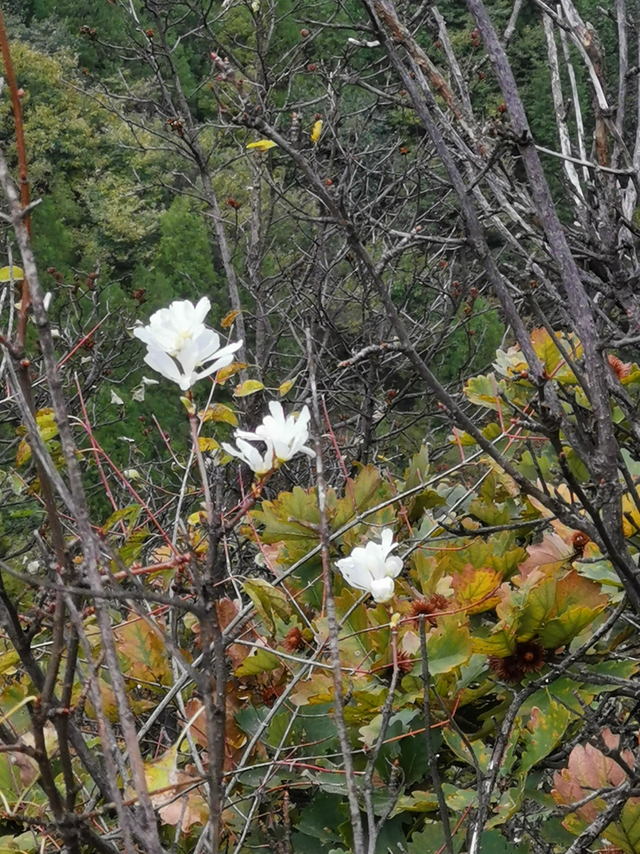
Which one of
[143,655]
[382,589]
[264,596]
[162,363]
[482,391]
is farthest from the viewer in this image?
[482,391]

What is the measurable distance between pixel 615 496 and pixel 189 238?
965cm

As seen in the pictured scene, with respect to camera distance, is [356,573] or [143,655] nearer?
[356,573]

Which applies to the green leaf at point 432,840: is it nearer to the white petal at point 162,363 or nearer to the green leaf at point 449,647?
the green leaf at point 449,647

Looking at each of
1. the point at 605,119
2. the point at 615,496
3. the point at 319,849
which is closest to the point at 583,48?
the point at 605,119

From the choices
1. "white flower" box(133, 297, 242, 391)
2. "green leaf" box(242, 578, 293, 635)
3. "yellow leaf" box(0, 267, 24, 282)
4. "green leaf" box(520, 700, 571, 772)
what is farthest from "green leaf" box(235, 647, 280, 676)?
"yellow leaf" box(0, 267, 24, 282)

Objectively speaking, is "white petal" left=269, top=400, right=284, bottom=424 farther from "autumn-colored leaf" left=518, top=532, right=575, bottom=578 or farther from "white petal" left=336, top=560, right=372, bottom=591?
"autumn-colored leaf" left=518, top=532, right=575, bottom=578

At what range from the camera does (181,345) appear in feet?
2.56

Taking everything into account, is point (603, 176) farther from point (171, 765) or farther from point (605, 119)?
point (171, 765)

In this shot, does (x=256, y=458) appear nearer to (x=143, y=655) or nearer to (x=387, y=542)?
(x=387, y=542)

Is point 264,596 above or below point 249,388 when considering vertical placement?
below

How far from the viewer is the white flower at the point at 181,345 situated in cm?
77

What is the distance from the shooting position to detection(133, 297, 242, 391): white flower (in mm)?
773

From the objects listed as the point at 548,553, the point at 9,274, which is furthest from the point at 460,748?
the point at 9,274

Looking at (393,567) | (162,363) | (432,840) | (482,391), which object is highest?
(162,363)
